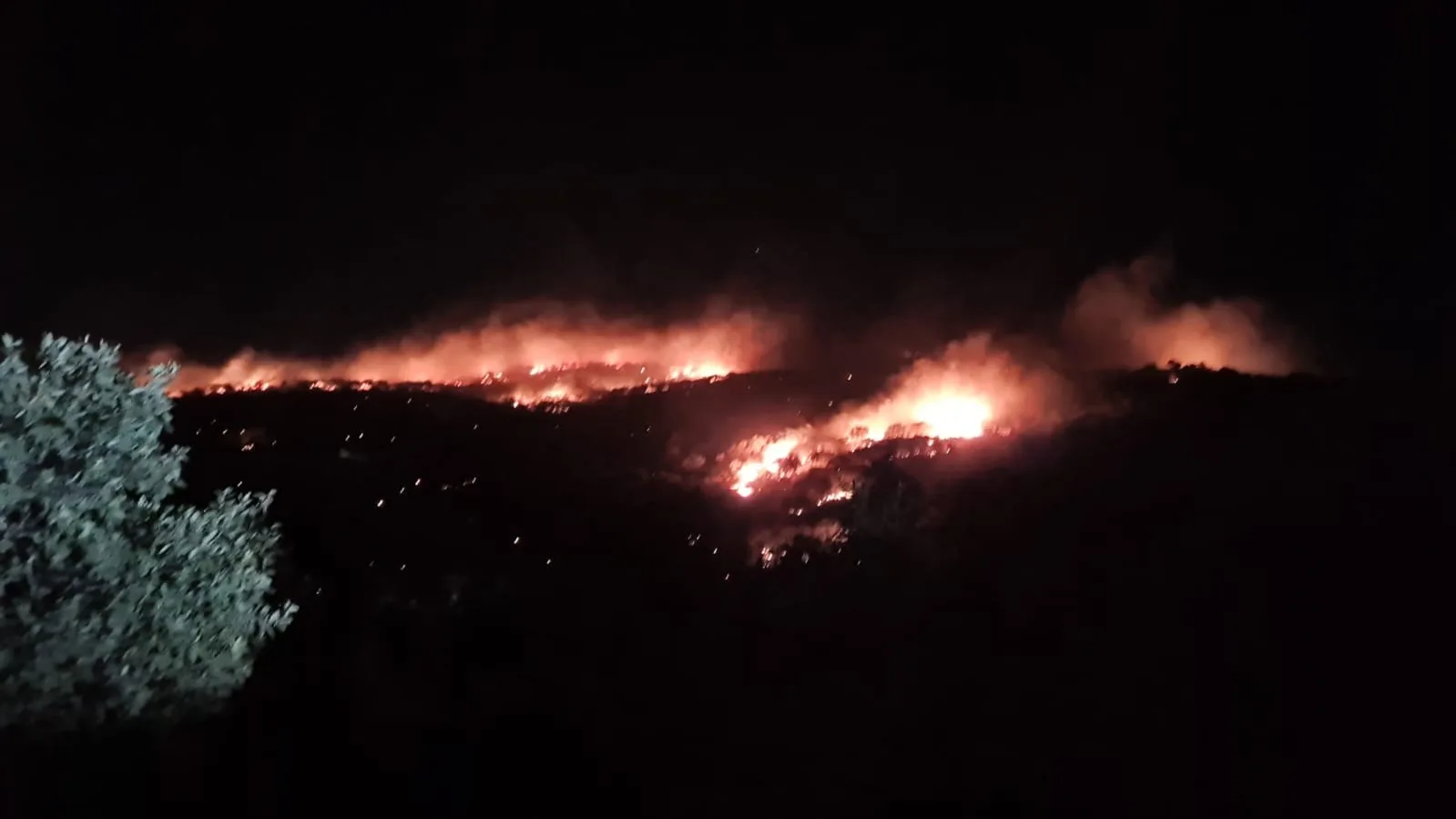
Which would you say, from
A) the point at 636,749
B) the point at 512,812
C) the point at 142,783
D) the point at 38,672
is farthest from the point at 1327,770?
the point at 38,672

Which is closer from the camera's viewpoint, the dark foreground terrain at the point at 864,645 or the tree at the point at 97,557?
the tree at the point at 97,557

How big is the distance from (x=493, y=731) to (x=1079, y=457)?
20472 millimetres

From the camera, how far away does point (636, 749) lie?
18.6 m

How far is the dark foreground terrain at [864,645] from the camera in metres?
17.1

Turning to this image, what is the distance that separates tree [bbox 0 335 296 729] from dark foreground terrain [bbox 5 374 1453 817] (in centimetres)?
82

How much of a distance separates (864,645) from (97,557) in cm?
1397

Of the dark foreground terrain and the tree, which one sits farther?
the dark foreground terrain

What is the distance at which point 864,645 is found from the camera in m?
22.6

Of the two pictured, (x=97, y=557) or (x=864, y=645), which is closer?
(x=97, y=557)

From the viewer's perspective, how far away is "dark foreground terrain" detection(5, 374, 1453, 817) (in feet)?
56.2

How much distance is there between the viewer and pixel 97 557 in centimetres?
1334

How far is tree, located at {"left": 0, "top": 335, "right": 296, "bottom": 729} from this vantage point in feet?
43.1

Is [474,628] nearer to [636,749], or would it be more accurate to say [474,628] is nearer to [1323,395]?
[636,749]

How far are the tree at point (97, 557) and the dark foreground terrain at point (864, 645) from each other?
2.68ft
